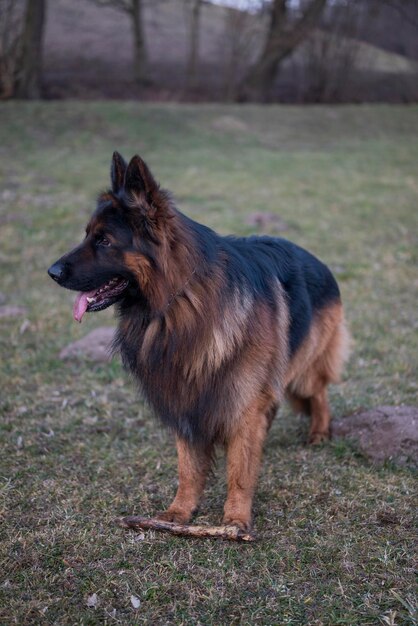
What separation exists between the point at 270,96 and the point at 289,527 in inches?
1014

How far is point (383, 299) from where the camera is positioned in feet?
27.4

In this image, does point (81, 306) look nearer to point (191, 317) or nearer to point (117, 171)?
point (191, 317)

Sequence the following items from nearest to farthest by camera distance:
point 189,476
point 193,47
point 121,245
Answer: point 121,245 → point 189,476 → point 193,47

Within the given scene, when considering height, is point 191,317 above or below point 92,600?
above

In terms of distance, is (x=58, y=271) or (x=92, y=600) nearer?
(x=92, y=600)

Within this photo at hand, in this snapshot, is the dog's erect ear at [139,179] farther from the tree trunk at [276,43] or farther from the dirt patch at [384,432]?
the tree trunk at [276,43]

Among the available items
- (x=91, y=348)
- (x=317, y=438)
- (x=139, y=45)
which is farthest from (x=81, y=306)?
(x=139, y=45)

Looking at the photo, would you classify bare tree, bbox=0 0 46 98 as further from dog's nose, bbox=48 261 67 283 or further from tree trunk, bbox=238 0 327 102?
dog's nose, bbox=48 261 67 283

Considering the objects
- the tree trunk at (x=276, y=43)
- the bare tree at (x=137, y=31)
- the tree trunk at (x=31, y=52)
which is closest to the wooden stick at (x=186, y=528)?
the tree trunk at (x=31, y=52)

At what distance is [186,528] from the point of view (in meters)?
3.51

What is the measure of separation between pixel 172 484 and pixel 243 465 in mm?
721

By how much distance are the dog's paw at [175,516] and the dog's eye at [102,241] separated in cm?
170

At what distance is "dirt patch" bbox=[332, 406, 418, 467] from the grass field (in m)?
0.11

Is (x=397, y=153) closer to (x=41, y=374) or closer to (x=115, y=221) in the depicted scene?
(x=41, y=374)
